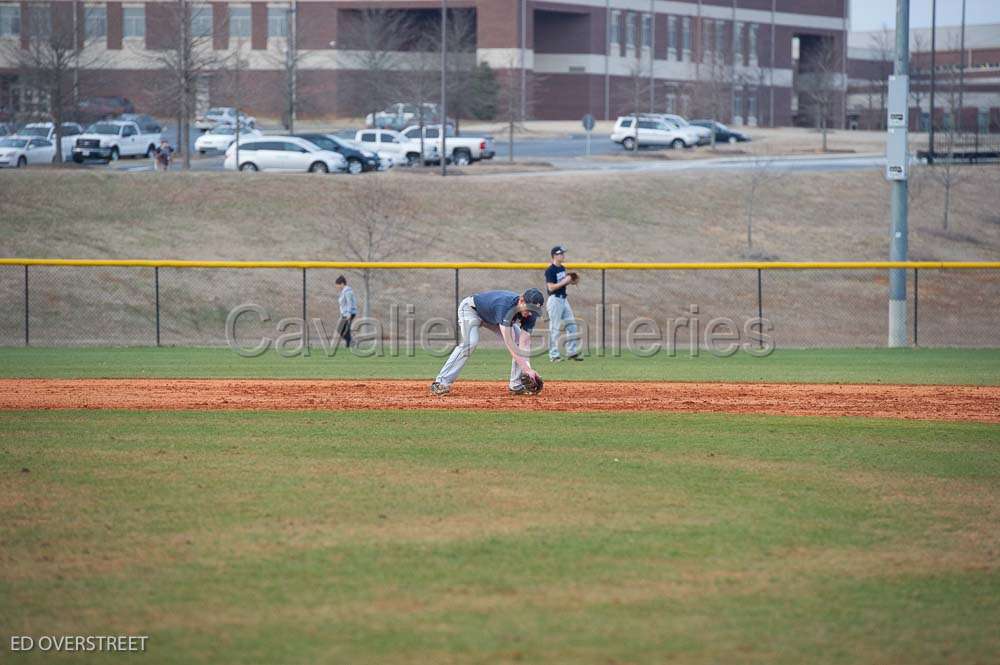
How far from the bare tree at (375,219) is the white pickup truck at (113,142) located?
632 inches

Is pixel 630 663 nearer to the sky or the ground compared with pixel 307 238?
nearer to the ground

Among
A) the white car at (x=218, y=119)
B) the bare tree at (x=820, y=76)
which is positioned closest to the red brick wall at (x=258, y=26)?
the white car at (x=218, y=119)

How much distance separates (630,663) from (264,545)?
335 cm

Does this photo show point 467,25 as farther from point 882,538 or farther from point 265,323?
point 882,538

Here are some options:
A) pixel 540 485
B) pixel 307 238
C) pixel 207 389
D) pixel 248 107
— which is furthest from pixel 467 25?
pixel 540 485

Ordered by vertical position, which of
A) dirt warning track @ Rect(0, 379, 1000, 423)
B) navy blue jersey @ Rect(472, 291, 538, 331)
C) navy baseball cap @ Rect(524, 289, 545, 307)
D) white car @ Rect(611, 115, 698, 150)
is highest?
white car @ Rect(611, 115, 698, 150)

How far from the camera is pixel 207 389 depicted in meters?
17.3

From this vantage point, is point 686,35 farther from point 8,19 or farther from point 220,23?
point 8,19

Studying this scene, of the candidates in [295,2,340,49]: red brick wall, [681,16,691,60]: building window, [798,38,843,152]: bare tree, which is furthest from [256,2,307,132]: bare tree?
[798,38,843,152]: bare tree

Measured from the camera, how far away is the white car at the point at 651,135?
212ft

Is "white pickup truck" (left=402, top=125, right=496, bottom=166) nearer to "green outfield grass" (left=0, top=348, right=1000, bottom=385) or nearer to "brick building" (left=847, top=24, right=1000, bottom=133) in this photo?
"green outfield grass" (left=0, top=348, right=1000, bottom=385)

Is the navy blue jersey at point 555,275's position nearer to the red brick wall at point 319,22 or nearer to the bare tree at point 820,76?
the red brick wall at point 319,22

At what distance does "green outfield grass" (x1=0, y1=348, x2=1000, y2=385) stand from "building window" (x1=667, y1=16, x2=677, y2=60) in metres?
64.7

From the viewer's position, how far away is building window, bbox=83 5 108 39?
2847 inches
